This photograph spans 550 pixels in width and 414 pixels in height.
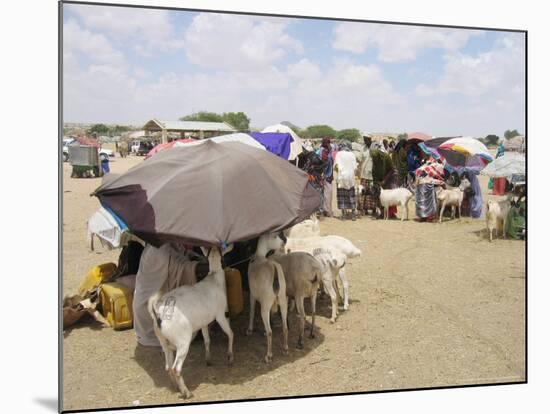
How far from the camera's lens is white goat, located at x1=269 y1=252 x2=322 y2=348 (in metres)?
5.37

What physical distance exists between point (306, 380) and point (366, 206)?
9.21 meters

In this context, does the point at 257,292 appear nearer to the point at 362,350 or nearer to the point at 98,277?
the point at 362,350

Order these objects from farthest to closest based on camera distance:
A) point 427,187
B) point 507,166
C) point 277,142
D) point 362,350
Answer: point 427,187 < point 277,142 < point 507,166 < point 362,350

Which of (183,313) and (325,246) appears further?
(325,246)

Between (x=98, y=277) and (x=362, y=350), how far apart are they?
10.5 feet

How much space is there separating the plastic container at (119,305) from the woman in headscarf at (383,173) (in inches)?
344

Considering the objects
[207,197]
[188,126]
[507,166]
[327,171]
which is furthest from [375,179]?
[188,126]

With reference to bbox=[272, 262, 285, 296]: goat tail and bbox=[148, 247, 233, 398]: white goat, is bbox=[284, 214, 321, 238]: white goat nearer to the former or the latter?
bbox=[272, 262, 285, 296]: goat tail

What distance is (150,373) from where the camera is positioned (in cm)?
478

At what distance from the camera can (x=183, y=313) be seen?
427cm

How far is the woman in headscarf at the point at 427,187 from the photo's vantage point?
12688 millimetres

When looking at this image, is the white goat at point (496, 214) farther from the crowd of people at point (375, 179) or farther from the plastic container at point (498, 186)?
the plastic container at point (498, 186)

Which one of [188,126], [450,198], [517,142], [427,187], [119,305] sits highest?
[188,126]

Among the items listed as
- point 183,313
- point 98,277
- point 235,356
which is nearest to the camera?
point 183,313
